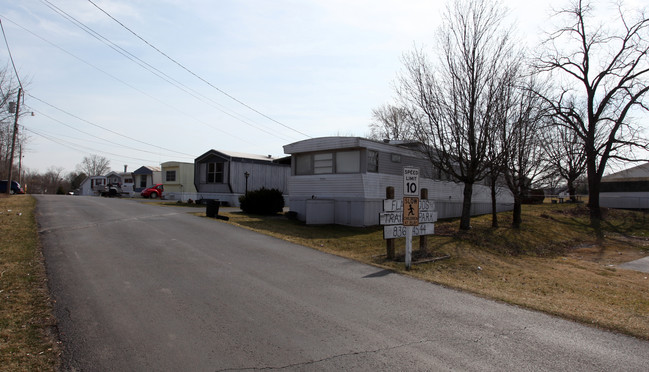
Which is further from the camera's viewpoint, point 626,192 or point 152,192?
point 626,192

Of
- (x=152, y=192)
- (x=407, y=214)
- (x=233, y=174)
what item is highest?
(x=233, y=174)

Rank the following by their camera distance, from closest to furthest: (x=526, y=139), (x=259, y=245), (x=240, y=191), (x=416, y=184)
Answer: (x=416, y=184), (x=259, y=245), (x=526, y=139), (x=240, y=191)

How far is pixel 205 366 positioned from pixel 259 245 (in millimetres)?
7184

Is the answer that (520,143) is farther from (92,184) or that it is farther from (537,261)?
(92,184)

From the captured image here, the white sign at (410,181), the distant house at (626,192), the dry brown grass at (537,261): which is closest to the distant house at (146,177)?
the dry brown grass at (537,261)

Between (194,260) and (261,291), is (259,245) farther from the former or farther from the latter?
(261,291)

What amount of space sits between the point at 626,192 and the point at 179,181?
4294 centimetres

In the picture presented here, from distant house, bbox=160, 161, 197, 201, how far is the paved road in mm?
24795

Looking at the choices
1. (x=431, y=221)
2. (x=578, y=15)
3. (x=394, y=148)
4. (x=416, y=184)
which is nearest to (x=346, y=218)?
(x=394, y=148)

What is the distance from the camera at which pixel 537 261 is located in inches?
529

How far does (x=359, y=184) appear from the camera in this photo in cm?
1783

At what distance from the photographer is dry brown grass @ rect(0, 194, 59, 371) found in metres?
3.94

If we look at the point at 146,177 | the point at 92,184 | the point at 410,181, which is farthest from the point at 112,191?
the point at 410,181

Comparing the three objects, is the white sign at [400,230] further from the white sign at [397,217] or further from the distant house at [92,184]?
the distant house at [92,184]
